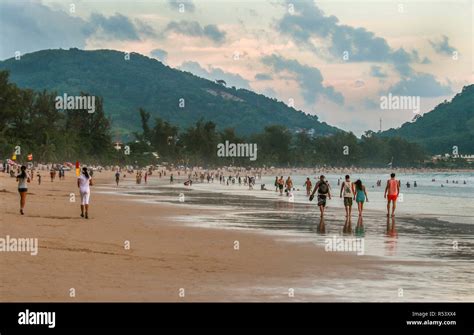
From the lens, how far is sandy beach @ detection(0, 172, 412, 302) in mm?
12070

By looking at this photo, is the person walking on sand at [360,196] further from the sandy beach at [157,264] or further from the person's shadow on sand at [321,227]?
the sandy beach at [157,264]

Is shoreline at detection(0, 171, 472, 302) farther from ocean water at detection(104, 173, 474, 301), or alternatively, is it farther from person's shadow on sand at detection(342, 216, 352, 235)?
person's shadow on sand at detection(342, 216, 352, 235)

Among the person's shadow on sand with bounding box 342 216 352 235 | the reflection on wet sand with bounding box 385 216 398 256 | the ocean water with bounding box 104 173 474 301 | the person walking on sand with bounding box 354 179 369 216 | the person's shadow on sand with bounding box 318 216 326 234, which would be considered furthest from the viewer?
the person walking on sand with bounding box 354 179 369 216

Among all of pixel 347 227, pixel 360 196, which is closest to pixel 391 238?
pixel 347 227

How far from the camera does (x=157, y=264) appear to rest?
15344 millimetres

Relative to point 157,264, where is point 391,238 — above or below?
below

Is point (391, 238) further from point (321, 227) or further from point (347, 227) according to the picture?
point (321, 227)

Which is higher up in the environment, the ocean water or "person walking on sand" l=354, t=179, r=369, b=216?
"person walking on sand" l=354, t=179, r=369, b=216

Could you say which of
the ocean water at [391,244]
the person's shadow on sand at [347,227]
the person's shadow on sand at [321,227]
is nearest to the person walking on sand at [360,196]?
the ocean water at [391,244]

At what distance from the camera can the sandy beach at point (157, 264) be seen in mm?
12070

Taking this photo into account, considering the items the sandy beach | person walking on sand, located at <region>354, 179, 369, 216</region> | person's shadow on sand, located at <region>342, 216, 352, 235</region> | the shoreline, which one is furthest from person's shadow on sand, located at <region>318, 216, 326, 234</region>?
the sandy beach

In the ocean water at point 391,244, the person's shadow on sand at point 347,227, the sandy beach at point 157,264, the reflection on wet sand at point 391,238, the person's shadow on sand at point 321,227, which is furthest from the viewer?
the person's shadow on sand at point 321,227

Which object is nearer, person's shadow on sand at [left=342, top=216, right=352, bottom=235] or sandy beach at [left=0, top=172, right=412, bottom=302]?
sandy beach at [left=0, top=172, right=412, bottom=302]
